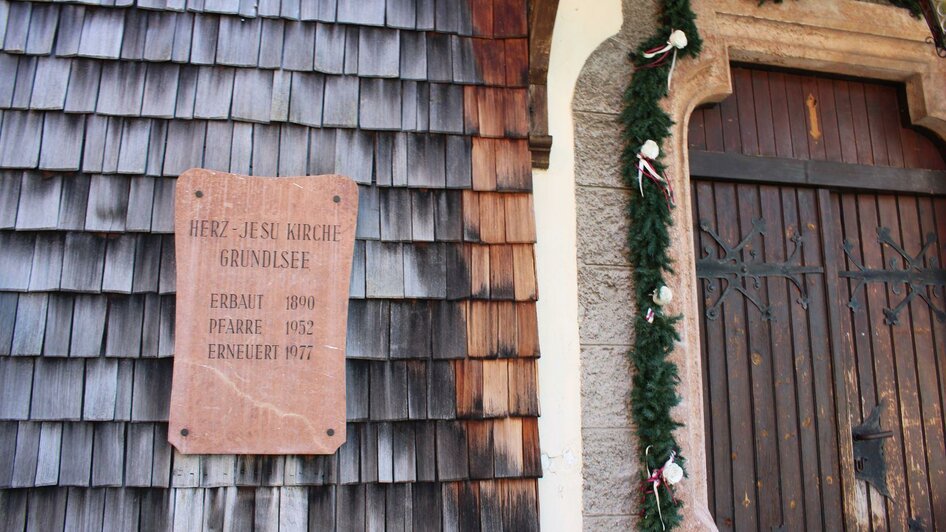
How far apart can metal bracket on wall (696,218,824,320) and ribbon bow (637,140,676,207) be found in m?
0.40

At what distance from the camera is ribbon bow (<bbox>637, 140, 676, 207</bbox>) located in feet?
9.93

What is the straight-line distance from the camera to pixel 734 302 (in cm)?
332

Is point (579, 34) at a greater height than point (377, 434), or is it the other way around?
point (579, 34)

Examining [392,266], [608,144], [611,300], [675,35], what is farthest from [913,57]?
[392,266]

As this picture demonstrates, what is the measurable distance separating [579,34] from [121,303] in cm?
205

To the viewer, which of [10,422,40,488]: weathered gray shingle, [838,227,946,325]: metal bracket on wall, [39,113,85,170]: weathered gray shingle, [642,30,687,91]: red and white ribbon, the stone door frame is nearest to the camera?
[10,422,40,488]: weathered gray shingle

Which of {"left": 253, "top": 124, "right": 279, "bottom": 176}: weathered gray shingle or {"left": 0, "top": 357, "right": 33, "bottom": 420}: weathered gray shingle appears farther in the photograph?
{"left": 253, "top": 124, "right": 279, "bottom": 176}: weathered gray shingle

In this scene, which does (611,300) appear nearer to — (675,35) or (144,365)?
(675,35)

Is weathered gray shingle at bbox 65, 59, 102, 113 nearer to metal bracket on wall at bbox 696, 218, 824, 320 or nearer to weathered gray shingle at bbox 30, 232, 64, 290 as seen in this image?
weathered gray shingle at bbox 30, 232, 64, 290

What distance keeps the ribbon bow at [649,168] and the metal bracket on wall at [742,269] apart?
40cm

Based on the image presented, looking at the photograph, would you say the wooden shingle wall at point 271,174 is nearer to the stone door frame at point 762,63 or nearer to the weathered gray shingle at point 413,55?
the weathered gray shingle at point 413,55

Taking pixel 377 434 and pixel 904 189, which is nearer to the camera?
pixel 377 434

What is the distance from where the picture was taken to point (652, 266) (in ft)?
9.75

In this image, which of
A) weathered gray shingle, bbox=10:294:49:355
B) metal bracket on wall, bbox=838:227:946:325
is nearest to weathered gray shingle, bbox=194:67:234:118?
weathered gray shingle, bbox=10:294:49:355
